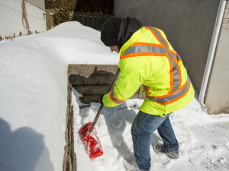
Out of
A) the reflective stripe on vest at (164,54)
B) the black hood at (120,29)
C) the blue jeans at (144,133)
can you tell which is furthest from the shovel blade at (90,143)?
the black hood at (120,29)

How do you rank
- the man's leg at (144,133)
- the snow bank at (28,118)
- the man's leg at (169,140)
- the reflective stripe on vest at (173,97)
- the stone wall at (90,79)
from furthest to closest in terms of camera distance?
the stone wall at (90,79), the man's leg at (169,140), the man's leg at (144,133), the reflective stripe on vest at (173,97), the snow bank at (28,118)

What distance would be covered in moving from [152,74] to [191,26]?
2738 millimetres

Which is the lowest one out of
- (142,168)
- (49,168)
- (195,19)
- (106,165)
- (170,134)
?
(106,165)

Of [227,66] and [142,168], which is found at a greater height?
[227,66]

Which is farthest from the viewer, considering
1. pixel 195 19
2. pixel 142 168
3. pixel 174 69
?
pixel 195 19

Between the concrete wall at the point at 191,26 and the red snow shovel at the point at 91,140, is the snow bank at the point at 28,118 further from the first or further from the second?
the concrete wall at the point at 191,26

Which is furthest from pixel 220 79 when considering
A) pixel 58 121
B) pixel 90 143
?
pixel 58 121

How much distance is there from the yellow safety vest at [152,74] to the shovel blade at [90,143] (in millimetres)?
796

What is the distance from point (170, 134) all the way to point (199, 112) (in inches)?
55.7

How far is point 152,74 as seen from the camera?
138cm

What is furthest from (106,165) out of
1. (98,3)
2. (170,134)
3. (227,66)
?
(98,3)

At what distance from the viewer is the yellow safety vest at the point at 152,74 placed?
1243mm

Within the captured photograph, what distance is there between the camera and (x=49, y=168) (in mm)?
637

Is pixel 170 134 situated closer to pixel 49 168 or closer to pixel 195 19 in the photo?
pixel 49 168
